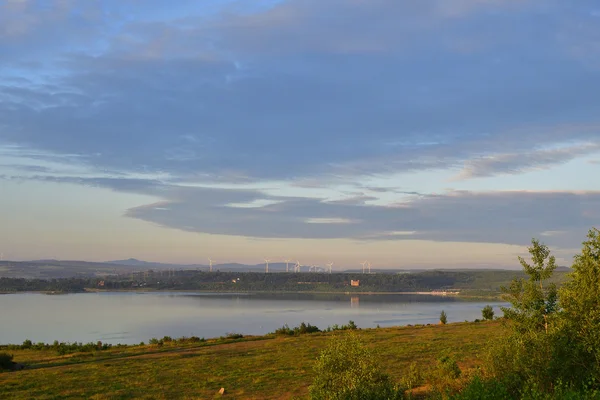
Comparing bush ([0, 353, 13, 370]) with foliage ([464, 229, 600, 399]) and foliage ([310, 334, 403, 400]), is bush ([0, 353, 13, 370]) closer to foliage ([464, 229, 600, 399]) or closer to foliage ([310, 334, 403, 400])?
foliage ([310, 334, 403, 400])

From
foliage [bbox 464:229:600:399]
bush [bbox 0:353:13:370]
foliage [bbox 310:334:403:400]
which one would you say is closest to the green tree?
foliage [bbox 464:229:600:399]

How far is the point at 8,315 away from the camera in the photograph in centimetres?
13000

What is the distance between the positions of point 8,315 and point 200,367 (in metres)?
122

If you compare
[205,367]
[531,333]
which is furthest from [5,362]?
[531,333]

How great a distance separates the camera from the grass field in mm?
23438

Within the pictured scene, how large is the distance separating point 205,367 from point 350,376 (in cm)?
1880

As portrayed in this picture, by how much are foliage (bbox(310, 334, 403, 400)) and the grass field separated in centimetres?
730

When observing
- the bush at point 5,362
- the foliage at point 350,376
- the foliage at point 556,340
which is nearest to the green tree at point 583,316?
the foliage at point 556,340

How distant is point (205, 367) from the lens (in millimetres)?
30062

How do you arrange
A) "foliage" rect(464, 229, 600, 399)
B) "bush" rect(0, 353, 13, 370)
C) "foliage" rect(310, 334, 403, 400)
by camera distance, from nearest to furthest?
"foliage" rect(310, 334, 403, 400), "foliage" rect(464, 229, 600, 399), "bush" rect(0, 353, 13, 370)

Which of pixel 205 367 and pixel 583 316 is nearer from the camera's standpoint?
pixel 583 316

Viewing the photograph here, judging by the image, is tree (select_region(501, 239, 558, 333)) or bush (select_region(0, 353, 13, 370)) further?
bush (select_region(0, 353, 13, 370))

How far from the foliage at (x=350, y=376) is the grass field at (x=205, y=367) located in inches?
288

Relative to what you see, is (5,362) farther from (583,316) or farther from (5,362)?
(583,316)
